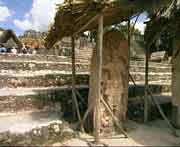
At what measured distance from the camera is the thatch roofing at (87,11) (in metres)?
4.50

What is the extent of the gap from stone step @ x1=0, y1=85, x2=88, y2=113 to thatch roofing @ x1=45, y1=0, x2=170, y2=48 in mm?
1594

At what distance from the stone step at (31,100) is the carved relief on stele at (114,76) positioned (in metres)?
1.45

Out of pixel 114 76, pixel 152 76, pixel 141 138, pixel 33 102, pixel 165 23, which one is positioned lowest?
pixel 141 138

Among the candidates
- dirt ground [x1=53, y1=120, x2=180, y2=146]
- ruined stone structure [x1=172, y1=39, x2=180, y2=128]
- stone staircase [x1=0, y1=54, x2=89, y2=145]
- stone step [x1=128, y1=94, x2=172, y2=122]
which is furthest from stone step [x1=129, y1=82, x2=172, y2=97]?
dirt ground [x1=53, y1=120, x2=180, y2=146]

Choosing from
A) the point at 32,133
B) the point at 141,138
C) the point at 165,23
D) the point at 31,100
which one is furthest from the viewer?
the point at 31,100

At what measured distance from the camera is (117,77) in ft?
19.0

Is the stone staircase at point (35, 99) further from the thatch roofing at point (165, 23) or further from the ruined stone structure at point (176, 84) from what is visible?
the thatch roofing at point (165, 23)

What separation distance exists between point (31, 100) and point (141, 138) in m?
2.85

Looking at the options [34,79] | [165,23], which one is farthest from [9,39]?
[165,23]

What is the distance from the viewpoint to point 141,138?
5336 mm

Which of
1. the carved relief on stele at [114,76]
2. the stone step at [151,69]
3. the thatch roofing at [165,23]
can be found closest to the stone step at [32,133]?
the carved relief on stele at [114,76]

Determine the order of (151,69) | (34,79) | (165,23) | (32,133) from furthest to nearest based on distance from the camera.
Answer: (151,69)
(34,79)
(165,23)
(32,133)

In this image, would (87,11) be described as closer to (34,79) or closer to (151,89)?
(34,79)

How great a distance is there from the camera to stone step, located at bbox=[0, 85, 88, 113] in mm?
6227
